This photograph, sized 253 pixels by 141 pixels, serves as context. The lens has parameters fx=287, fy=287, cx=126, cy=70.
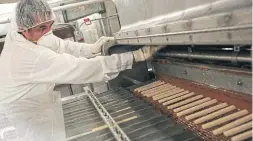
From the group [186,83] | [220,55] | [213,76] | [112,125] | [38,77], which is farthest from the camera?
[38,77]

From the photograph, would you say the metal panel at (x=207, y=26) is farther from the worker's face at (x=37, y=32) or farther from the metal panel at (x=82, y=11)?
the metal panel at (x=82, y=11)

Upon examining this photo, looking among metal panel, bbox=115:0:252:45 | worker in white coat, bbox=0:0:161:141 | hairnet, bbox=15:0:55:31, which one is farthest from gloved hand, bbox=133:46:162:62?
hairnet, bbox=15:0:55:31

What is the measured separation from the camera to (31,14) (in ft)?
6.10

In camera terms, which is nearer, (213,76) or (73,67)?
(213,76)

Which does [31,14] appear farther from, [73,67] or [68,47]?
[68,47]

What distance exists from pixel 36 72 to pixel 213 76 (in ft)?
3.69

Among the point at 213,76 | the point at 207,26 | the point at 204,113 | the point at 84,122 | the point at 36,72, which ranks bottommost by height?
the point at 84,122

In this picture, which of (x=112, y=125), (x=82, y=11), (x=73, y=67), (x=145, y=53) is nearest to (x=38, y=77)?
(x=73, y=67)

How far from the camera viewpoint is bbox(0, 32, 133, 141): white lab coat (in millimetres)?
1846

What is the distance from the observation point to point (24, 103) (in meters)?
2.08

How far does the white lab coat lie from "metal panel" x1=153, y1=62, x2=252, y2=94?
12.0 inches

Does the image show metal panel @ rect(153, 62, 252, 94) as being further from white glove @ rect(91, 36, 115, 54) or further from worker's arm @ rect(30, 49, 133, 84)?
white glove @ rect(91, 36, 115, 54)

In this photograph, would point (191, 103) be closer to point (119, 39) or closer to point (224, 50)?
point (224, 50)

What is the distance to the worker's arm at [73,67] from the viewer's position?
72.2 inches
